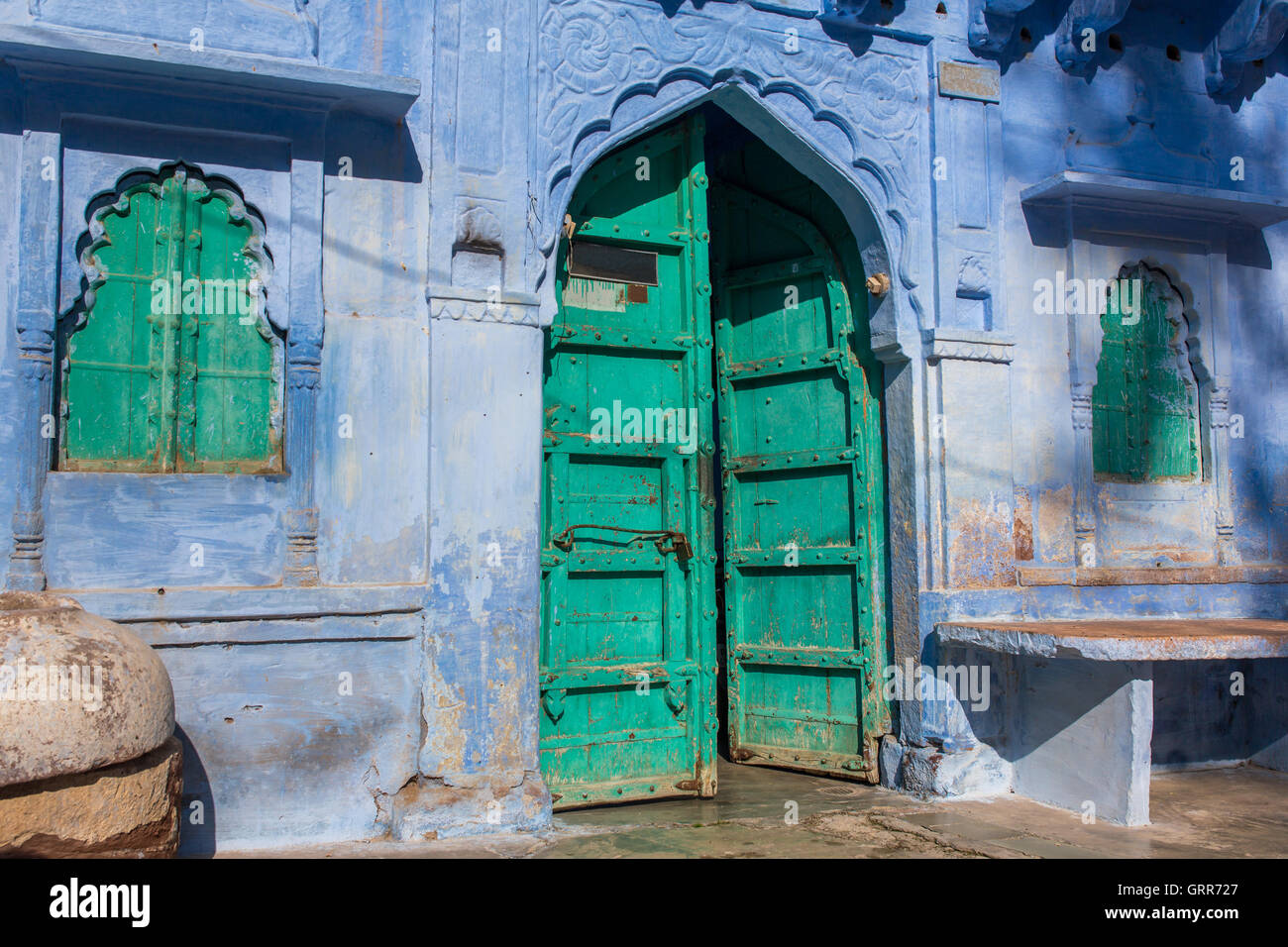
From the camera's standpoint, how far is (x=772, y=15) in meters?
6.02

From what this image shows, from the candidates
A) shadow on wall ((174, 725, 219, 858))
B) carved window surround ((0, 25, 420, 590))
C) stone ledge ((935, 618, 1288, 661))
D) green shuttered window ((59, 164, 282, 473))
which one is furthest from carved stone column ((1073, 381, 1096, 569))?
shadow on wall ((174, 725, 219, 858))

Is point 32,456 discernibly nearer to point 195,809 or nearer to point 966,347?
point 195,809

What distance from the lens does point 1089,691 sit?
5.56m

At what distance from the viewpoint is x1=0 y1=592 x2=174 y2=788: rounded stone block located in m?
3.47

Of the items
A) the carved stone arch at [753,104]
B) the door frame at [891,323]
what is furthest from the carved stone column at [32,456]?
the door frame at [891,323]

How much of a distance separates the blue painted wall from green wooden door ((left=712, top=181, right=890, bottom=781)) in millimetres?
228

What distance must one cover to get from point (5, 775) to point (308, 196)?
109 inches

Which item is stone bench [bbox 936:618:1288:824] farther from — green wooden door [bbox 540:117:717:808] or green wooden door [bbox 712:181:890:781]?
green wooden door [bbox 540:117:717:808]

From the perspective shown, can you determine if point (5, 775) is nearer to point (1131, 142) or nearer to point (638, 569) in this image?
point (638, 569)

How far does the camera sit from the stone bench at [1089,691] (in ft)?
17.1

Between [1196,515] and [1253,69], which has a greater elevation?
[1253,69]

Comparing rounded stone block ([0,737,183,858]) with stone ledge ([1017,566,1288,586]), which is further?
stone ledge ([1017,566,1288,586])

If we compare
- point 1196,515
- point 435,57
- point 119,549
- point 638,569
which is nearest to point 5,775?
point 119,549

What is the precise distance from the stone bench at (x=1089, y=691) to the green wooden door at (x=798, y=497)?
28.4 inches
